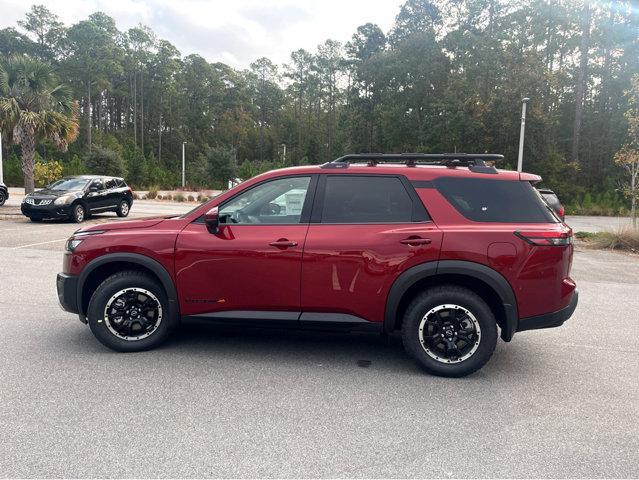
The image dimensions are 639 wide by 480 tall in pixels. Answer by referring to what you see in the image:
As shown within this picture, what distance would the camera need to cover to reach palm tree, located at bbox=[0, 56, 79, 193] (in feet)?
68.8

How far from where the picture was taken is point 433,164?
16.3 feet

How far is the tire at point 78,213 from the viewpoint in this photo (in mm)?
17047

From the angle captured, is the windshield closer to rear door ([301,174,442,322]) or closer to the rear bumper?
rear door ([301,174,442,322])

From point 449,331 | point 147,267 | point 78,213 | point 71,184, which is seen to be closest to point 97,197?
point 71,184

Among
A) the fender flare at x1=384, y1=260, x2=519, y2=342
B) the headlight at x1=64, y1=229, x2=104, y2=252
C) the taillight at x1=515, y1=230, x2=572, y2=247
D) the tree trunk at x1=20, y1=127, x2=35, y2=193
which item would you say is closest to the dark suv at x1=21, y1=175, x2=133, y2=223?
the tree trunk at x1=20, y1=127, x2=35, y2=193

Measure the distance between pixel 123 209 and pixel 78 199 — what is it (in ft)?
8.01

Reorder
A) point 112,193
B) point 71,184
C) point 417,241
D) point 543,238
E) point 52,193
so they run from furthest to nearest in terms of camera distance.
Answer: point 112,193, point 71,184, point 52,193, point 417,241, point 543,238

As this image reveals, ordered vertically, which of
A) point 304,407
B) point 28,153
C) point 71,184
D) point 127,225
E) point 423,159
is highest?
point 28,153

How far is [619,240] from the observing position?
1414cm

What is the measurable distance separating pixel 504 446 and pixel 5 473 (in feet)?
9.50

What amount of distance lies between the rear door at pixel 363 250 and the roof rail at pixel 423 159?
25 centimetres

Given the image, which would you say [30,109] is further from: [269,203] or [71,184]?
[269,203]

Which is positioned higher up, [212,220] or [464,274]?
[212,220]

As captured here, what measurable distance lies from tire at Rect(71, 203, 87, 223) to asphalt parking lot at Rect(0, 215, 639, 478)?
12153 mm
